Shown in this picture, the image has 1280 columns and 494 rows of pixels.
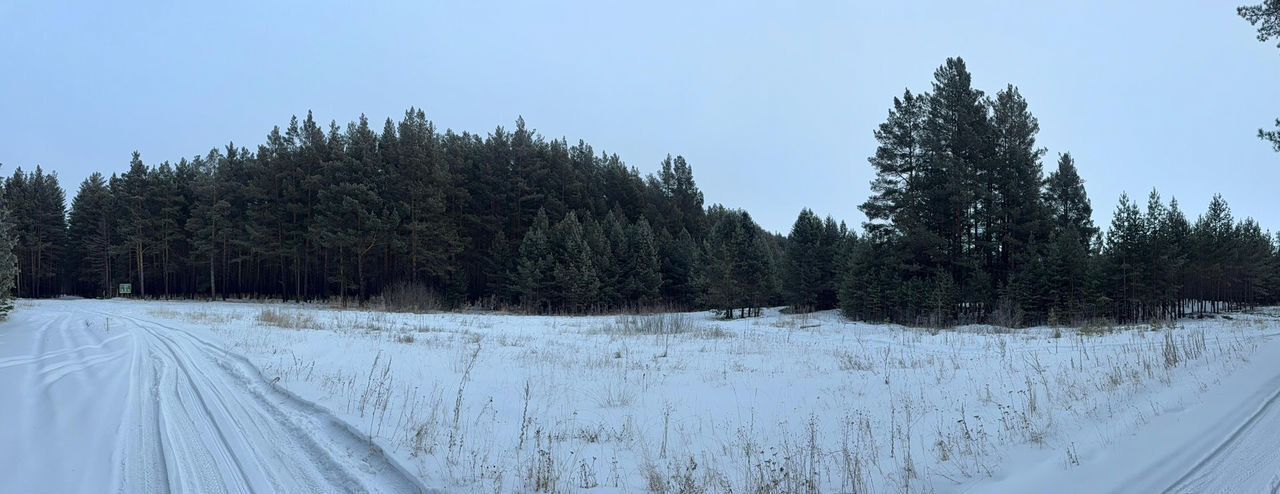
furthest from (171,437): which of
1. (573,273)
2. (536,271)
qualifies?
(536,271)

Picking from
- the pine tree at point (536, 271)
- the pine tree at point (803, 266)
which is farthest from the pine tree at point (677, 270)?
the pine tree at point (803, 266)

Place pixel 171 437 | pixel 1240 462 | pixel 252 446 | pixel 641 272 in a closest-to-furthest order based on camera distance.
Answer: pixel 1240 462
pixel 252 446
pixel 171 437
pixel 641 272

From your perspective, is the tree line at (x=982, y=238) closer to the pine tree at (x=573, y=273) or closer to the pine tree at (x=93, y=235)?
the pine tree at (x=573, y=273)

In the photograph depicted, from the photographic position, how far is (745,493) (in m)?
4.03

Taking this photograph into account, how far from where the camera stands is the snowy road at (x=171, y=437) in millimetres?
3855

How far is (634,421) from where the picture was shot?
6398mm

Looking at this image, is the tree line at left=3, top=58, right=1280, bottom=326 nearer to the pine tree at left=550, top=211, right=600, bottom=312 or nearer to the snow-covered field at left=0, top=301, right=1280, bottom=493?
the pine tree at left=550, top=211, right=600, bottom=312

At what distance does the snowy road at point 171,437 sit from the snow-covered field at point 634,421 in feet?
0.08

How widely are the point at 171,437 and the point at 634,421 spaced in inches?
157

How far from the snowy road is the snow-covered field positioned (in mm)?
25

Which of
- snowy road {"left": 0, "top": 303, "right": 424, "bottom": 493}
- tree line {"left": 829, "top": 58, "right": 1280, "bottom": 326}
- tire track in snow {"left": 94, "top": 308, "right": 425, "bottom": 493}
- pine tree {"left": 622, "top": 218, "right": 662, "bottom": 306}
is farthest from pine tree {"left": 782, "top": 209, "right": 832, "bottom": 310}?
tire track in snow {"left": 94, "top": 308, "right": 425, "bottom": 493}

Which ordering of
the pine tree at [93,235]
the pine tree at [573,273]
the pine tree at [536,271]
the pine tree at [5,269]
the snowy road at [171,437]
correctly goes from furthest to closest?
the pine tree at [93,235] < the pine tree at [536,271] < the pine tree at [573,273] < the pine tree at [5,269] < the snowy road at [171,437]

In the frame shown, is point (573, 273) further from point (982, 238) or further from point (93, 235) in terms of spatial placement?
point (93, 235)

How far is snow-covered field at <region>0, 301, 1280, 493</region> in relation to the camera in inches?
162
